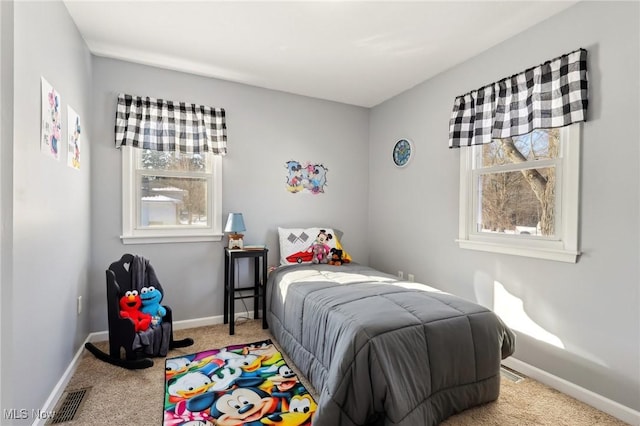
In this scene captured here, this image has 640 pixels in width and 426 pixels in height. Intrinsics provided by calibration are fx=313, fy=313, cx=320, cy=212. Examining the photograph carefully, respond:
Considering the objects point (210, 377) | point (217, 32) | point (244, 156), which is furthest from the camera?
point (244, 156)

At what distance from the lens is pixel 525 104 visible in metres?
2.22

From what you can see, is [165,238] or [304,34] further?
[165,238]

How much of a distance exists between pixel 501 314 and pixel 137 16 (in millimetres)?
3458

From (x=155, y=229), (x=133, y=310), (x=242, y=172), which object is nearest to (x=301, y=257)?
(x=242, y=172)

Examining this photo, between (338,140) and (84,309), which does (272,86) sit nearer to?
(338,140)

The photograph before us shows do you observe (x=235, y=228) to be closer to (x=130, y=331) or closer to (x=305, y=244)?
(x=305, y=244)

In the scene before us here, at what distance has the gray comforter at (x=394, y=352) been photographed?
1534mm

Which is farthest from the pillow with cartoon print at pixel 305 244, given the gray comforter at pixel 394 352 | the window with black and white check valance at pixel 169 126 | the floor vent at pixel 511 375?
the floor vent at pixel 511 375

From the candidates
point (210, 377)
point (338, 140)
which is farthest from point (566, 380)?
point (338, 140)

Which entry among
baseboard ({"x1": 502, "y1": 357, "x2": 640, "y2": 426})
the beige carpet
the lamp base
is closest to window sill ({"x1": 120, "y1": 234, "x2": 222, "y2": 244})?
the lamp base

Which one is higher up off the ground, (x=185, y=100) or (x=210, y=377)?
(x=185, y=100)

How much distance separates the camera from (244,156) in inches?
Answer: 128

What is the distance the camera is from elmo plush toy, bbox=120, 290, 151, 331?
2348mm

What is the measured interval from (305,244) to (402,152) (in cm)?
146
